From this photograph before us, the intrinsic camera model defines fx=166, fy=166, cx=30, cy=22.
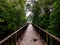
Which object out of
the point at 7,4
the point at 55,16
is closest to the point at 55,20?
the point at 55,16

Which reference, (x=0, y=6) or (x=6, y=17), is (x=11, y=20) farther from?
(x=0, y=6)

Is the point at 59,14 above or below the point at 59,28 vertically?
above

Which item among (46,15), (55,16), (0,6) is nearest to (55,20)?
(55,16)

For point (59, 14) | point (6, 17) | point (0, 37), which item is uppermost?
point (59, 14)

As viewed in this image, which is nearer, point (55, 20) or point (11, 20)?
point (55, 20)

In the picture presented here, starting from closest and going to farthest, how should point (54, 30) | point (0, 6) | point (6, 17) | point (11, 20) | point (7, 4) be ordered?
1. point (54, 30)
2. point (0, 6)
3. point (6, 17)
4. point (7, 4)
5. point (11, 20)

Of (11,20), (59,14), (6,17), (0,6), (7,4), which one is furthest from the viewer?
(11,20)

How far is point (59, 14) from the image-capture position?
1198 cm

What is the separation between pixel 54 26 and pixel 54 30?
0.53 metres

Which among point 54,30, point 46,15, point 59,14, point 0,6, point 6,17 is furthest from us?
point 46,15

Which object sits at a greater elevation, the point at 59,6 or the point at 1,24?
the point at 59,6

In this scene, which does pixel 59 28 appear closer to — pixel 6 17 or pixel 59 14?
pixel 59 14

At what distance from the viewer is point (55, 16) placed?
40.4 ft

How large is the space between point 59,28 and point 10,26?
21.0 feet
